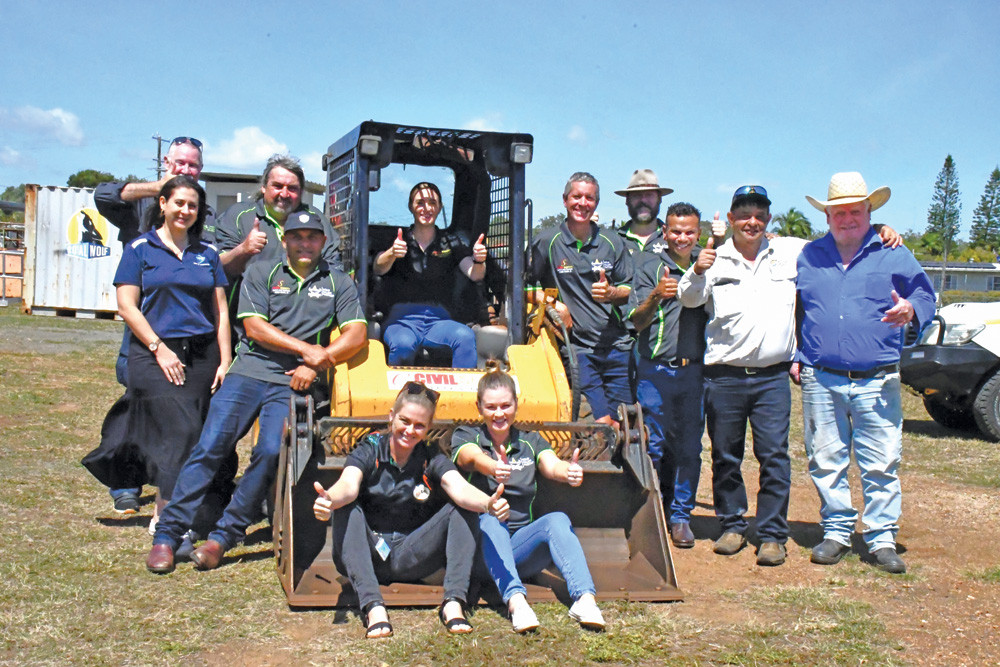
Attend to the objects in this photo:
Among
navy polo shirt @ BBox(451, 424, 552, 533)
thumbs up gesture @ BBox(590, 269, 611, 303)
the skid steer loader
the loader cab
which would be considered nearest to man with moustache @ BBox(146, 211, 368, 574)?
the skid steer loader

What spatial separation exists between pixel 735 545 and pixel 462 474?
1934 millimetres

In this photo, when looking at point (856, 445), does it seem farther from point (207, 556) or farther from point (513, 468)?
point (207, 556)

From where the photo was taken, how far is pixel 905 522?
22.6ft

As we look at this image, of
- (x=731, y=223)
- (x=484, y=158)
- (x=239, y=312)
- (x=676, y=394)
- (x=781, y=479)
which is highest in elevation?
(x=484, y=158)

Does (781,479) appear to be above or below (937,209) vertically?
below

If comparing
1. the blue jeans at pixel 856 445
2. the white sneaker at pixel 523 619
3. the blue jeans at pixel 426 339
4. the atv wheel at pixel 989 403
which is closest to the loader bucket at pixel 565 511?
the white sneaker at pixel 523 619

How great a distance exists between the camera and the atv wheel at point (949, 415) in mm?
10477

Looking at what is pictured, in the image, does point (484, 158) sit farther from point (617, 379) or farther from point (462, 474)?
point (462, 474)

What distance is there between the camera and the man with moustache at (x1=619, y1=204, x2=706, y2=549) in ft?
20.4

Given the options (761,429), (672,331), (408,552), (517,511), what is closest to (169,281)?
(408,552)

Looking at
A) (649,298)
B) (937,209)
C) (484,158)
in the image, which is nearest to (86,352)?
(484,158)

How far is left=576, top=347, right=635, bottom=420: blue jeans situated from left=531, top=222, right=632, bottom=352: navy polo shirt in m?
0.06

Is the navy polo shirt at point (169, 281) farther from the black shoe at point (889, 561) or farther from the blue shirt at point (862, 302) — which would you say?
the black shoe at point (889, 561)

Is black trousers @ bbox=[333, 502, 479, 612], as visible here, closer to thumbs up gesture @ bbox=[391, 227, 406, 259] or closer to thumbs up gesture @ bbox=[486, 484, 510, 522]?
thumbs up gesture @ bbox=[486, 484, 510, 522]
